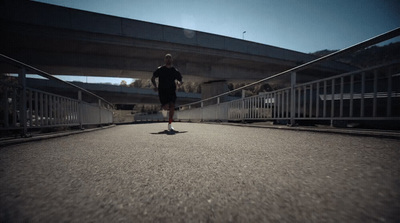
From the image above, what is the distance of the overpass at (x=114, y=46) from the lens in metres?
8.66

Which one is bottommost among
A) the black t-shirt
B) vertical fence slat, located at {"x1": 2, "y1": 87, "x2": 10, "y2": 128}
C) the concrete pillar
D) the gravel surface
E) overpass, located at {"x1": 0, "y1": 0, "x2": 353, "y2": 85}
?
the gravel surface

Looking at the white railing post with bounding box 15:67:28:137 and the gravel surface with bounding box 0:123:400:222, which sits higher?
the white railing post with bounding box 15:67:28:137

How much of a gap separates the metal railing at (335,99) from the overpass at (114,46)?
220 inches

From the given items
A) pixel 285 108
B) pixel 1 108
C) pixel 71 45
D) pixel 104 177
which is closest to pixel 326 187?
pixel 104 177

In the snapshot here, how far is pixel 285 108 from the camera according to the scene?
13.5 feet

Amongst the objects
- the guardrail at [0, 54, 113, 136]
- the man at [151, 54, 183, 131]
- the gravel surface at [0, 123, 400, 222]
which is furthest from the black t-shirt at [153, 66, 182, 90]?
the gravel surface at [0, 123, 400, 222]

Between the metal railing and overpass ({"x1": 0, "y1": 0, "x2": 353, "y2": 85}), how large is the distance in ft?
18.3

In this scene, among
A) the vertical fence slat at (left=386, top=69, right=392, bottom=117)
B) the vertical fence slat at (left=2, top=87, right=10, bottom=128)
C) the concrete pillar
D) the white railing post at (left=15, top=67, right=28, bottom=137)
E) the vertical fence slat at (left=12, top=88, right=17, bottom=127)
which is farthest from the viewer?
the concrete pillar

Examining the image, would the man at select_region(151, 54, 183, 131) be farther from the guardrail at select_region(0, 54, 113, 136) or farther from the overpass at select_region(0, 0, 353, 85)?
the overpass at select_region(0, 0, 353, 85)

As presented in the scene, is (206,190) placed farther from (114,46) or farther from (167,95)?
(114,46)

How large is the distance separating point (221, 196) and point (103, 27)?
1210cm

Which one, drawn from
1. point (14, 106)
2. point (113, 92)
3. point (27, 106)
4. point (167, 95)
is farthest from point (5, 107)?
point (113, 92)

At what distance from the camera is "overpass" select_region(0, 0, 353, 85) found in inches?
341

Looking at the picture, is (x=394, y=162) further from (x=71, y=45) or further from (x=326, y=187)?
(x=71, y=45)
